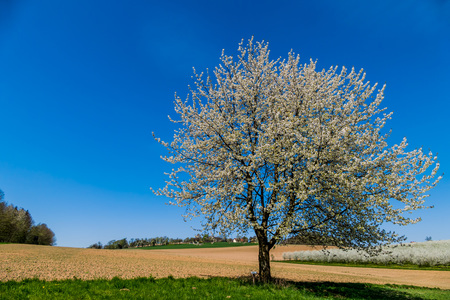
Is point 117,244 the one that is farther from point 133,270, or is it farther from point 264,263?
point 264,263

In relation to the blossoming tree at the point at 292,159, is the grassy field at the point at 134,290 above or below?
below

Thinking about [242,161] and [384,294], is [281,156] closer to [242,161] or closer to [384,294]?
[242,161]

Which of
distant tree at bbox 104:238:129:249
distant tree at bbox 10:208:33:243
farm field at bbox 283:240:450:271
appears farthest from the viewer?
distant tree at bbox 104:238:129:249

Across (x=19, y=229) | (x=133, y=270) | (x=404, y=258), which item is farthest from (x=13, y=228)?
(x=404, y=258)

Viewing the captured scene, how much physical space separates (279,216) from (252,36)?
12.5 meters

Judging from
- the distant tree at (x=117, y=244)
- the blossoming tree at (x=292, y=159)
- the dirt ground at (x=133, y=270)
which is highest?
the blossoming tree at (x=292, y=159)

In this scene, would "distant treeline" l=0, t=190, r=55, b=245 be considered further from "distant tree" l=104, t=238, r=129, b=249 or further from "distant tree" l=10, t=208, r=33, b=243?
"distant tree" l=104, t=238, r=129, b=249

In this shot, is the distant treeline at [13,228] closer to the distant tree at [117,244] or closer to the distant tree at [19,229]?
the distant tree at [19,229]

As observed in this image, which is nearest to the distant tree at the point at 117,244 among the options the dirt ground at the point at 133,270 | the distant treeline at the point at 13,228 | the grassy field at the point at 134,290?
the distant treeline at the point at 13,228

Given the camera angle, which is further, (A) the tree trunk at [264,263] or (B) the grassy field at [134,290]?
(A) the tree trunk at [264,263]

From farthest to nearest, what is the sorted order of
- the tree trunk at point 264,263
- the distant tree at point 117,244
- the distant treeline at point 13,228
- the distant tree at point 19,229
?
the distant tree at point 117,244
the distant tree at point 19,229
the distant treeline at point 13,228
the tree trunk at point 264,263

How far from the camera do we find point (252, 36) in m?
19.0

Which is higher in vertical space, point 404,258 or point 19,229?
point 19,229

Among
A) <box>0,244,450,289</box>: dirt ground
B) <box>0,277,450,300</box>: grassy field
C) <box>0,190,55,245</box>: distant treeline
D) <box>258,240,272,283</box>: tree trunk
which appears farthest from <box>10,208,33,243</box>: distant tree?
<box>258,240,272,283</box>: tree trunk
